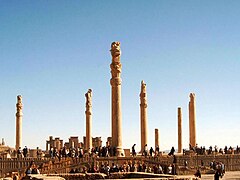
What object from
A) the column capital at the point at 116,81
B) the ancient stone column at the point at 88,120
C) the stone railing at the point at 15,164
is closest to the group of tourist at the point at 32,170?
the stone railing at the point at 15,164

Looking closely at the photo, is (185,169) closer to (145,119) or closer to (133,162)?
(133,162)

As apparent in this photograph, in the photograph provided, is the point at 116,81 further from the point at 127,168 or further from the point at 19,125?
the point at 19,125

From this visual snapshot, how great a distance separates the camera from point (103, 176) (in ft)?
75.3

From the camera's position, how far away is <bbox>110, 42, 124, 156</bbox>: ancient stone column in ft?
102

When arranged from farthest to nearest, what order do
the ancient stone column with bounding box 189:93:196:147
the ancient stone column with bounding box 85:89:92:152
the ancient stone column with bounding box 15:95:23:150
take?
the ancient stone column with bounding box 189:93:196:147, the ancient stone column with bounding box 85:89:92:152, the ancient stone column with bounding box 15:95:23:150

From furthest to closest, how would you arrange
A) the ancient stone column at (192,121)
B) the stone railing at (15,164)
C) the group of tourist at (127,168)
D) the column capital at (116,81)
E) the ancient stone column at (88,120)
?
the ancient stone column at (192,121)
the ancient stone column at (88,120)
the column capital at (116,81)
the stone railing at (15,164)
the group of tourist at (127,168)

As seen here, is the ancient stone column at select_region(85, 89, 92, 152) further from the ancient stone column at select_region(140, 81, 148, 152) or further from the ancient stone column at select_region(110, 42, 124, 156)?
the ancient stone column at select_region(110, 42, 124, 156)

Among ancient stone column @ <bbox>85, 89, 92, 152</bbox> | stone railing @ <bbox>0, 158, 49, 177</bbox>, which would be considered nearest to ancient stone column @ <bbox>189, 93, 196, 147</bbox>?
ancient stone column @ <bbox>85, 89, 92, 152</bbox>

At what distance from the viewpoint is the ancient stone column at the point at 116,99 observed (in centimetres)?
3114

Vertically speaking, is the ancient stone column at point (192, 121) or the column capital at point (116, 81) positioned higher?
the column capital at point (116, 81)

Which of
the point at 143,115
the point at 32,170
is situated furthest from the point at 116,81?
the point at 143,115

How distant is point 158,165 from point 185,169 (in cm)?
170

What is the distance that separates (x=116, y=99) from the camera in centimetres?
3152

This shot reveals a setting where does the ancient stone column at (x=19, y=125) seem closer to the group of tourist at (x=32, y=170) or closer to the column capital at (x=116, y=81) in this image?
the group of tourist at (x=32, y=170)
